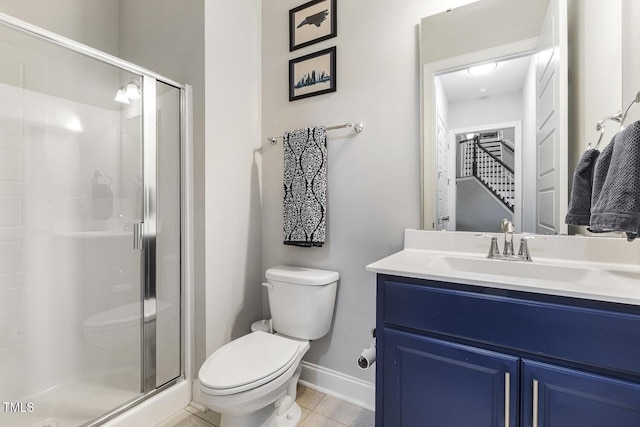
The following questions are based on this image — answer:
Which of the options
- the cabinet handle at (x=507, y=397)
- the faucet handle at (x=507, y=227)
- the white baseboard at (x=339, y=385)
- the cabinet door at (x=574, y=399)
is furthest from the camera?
the white baseboard at (x=339, y=385)

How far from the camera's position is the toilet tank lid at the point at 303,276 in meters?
1.51

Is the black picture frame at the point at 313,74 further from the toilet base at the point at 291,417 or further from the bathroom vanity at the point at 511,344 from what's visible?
the toilet base at the point at 291,417

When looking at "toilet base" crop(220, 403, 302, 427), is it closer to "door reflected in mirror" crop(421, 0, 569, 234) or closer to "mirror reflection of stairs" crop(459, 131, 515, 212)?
"door reflected in mirror" crop(421, 0, 569, 234)

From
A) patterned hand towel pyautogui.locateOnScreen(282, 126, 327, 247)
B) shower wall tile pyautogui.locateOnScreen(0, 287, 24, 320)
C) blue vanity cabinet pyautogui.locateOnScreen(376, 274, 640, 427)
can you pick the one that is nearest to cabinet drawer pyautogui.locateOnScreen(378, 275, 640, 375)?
blue vanity cabinet pyautogui.locateOnScreen(376, 274, 640, 427)

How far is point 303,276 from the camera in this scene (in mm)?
1539

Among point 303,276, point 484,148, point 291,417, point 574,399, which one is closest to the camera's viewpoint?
point 574,399

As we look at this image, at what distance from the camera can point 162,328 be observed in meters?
1.58

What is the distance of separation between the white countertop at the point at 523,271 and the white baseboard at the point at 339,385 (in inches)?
31.8

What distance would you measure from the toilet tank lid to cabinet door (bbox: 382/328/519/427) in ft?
1.80

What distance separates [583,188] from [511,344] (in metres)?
0.60

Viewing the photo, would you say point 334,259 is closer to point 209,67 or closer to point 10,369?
point 209,67

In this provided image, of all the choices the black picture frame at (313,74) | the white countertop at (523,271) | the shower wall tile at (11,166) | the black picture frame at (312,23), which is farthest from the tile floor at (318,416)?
the black picture frame at (312,23)

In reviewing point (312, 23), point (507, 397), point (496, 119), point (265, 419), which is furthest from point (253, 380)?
point (312, 23)

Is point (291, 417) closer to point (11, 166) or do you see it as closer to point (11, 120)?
point (11, 166)
